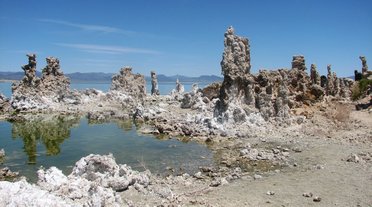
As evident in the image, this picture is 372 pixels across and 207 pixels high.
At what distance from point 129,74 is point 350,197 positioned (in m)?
55.9

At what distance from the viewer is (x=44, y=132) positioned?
120 ft

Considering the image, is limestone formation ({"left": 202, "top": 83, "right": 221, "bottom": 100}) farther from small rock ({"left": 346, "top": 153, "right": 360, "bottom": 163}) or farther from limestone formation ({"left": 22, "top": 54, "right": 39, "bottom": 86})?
small rock ({"left": 346, "top": 153, "right": 360, "bottom": 163})

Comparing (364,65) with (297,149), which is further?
(364,65)

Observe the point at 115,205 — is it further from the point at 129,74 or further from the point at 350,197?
the point at 129,74

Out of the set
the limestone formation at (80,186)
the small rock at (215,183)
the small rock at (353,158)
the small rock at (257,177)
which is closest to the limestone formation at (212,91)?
the small rock at (353,158)

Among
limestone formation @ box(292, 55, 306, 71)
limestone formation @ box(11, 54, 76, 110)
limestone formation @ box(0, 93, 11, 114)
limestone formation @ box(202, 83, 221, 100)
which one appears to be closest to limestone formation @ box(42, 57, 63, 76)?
limestone formation @ box(11, 54, 76, 110)

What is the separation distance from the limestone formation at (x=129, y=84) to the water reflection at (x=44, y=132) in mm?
19962

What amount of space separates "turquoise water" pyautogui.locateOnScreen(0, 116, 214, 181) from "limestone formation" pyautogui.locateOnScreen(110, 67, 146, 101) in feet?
84.7

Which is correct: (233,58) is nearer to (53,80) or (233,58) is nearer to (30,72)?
(30,72)

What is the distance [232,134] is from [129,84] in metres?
38.9

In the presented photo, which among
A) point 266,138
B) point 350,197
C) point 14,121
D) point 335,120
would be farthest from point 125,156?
point 14,121

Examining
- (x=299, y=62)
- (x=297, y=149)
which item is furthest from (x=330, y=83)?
(x=297, y=149)

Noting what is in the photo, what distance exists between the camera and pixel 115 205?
14000mm

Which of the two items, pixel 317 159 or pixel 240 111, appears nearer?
pixel 317 159
